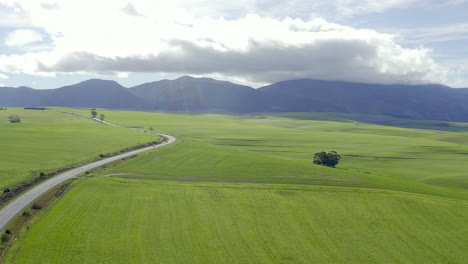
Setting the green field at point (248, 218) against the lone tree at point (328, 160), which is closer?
the green field at point (248, 218)

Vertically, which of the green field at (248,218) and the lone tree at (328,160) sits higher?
the lone tree at (328,160)

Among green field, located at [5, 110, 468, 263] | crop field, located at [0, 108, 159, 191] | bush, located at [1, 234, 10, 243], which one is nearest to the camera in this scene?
green field, located at [5, 110, 468, 263]

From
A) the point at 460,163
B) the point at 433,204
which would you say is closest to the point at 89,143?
the point at 433,204

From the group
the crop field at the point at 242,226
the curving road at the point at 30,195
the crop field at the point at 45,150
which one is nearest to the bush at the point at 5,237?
the crop field at the point at 242,226

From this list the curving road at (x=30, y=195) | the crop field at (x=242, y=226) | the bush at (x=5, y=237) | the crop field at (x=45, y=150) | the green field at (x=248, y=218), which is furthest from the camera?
the crop field at (x=45, y=150)

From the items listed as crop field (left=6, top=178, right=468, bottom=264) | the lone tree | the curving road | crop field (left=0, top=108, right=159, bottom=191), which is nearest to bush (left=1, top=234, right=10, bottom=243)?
crop field (left=6, top=178, right=468, bottom=264)

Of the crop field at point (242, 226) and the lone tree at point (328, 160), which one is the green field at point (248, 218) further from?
the lone tree at point (328, 160)

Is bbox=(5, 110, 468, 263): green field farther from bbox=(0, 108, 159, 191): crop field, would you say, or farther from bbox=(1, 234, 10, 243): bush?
bbox=(0, 108, 159, 191): crop field

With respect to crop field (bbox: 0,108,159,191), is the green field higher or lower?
lower

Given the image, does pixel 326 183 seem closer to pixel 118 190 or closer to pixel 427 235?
pixel 427 235

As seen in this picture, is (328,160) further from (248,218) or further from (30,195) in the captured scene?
(30,195)
